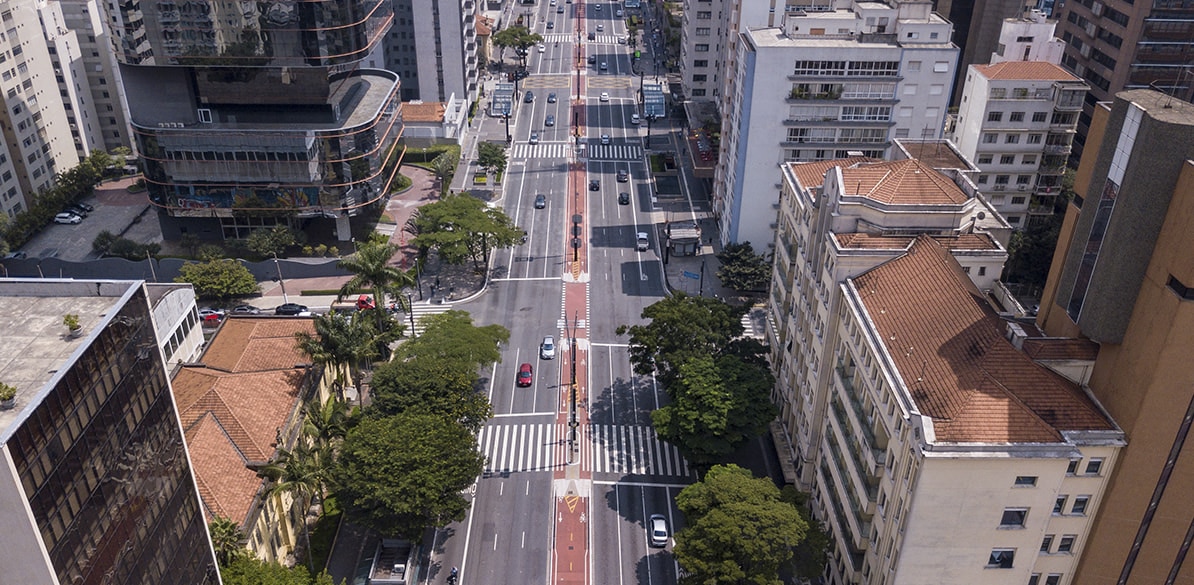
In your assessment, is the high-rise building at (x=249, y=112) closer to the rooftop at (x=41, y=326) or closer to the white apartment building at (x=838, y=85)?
the white apartment building at (x=838, y=85)

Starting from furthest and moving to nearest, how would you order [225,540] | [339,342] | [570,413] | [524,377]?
[524,377] → [570,413] → [339,342] → [225,540]

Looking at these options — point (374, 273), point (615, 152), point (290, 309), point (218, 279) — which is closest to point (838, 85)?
point (374, 273)

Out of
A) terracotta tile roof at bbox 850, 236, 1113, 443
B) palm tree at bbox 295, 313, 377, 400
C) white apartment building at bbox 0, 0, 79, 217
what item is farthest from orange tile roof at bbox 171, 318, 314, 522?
white apartment building at bbox 0, 0, 79, 217

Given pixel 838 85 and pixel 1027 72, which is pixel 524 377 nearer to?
pixel 838 85

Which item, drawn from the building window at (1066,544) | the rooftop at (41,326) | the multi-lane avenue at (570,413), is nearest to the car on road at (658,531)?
the multi-lane avenue at (570,413)

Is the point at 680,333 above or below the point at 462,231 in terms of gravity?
above

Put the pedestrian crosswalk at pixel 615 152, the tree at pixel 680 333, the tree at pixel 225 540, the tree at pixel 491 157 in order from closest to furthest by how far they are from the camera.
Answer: the tree at pixel 225 540 → the tree at pixel 680 333 → the tree at pixel 491 157 → the pedestrian crosswalk at pixel 615 152
